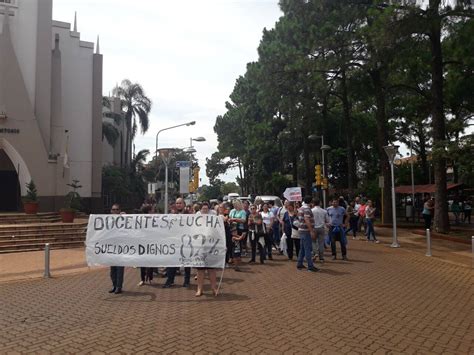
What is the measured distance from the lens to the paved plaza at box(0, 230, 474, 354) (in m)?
5.49

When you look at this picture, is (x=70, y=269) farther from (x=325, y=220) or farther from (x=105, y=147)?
(x=105, y=147)

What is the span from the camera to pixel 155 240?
901cm

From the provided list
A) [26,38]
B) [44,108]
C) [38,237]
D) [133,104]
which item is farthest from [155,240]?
[133,104]

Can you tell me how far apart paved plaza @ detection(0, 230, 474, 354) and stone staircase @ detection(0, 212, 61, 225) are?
12.5 meters

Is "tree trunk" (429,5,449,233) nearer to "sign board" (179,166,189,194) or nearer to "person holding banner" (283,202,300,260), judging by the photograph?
"person holding banner" (283,202,300,260)

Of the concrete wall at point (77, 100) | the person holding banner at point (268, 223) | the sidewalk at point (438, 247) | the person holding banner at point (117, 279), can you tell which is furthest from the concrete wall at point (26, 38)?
the sidewalk at point (438, 247)

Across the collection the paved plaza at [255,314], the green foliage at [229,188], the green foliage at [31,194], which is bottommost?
the paved plaza at [255,314]

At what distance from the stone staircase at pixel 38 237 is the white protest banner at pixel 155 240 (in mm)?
8571

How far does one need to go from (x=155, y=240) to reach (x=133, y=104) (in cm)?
4153

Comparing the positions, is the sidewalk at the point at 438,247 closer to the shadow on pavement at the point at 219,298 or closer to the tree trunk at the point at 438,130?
the tree trunk at the point at 438,130

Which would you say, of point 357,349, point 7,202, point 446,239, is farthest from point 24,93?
point 357,349

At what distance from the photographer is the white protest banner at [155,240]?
8.61 metres

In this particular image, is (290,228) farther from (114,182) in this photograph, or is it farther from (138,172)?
(138,172)

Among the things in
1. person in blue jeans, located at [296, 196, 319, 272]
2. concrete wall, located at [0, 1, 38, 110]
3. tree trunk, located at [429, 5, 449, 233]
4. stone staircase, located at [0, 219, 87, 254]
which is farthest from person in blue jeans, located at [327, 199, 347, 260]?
concrete wall, located at [0, 1, 38, 110]
